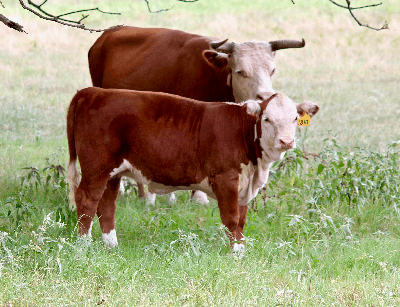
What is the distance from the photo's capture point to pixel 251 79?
6.02 metres

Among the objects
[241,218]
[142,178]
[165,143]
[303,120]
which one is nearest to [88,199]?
[142,178]

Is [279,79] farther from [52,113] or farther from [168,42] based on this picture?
[168,42]

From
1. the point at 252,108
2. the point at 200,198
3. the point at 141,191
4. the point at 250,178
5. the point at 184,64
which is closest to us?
the point at 252,108

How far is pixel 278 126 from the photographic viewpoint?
4.58m

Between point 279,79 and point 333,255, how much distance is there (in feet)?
39.2

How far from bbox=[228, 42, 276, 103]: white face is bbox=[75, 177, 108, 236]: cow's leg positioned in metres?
1.83

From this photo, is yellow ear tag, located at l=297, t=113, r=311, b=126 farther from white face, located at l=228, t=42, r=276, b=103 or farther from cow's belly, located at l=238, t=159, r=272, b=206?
white face, located at l=228, t=42, r=276, b=103

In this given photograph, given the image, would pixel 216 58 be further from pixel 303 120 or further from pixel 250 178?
pixel 250 178

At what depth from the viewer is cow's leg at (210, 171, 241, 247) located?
480cm

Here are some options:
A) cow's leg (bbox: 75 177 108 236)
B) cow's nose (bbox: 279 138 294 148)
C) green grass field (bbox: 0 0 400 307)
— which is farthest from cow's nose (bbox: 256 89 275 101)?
cow's leg (bbox: 75 177 108 236)

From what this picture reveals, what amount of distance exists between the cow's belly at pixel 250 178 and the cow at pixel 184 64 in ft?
3.53

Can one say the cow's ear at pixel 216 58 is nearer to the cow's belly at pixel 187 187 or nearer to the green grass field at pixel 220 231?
the green grass field at pixel 220 231

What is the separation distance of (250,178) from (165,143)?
0.76 metres

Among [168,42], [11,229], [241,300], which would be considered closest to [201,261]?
[241,300]
